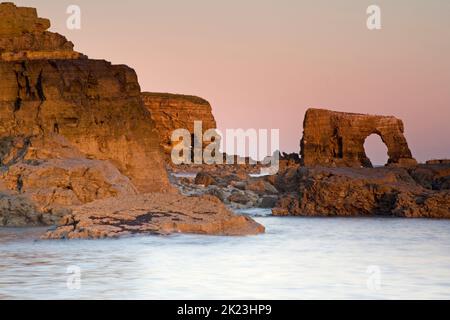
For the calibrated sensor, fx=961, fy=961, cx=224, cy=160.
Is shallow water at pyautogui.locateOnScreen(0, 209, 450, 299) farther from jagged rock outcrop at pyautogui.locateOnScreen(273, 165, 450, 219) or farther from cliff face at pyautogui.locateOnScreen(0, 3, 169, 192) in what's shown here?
cliff face at pyautogui.locateOnScreen(0, 3, 169, 192)

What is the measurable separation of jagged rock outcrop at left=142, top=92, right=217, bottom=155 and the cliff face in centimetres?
7936

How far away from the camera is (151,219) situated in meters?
14.9

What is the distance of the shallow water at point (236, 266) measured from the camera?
9258mm

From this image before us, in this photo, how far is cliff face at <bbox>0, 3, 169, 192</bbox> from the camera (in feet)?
64.9

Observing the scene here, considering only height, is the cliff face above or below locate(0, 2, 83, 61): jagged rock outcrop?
below

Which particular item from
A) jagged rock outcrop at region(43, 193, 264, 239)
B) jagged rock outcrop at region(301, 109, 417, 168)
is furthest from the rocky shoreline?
jagged rock outcrop at region(301, 109, 417, 168)

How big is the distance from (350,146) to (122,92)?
14.9 m

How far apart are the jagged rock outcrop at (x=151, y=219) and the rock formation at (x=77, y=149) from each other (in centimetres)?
2

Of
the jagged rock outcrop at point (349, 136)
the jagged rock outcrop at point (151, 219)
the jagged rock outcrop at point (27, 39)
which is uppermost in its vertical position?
the jagged rock outcrop at point (27, 39)

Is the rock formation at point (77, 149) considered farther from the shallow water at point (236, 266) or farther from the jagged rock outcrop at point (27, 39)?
the shallow water at point (236, 266)

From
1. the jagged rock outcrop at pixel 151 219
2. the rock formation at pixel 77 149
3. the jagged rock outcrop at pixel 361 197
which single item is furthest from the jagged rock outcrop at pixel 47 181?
the jagged rock outcrop at pixel 361 197

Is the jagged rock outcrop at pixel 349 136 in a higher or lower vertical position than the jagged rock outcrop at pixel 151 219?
higher

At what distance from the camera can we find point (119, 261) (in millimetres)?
11641
